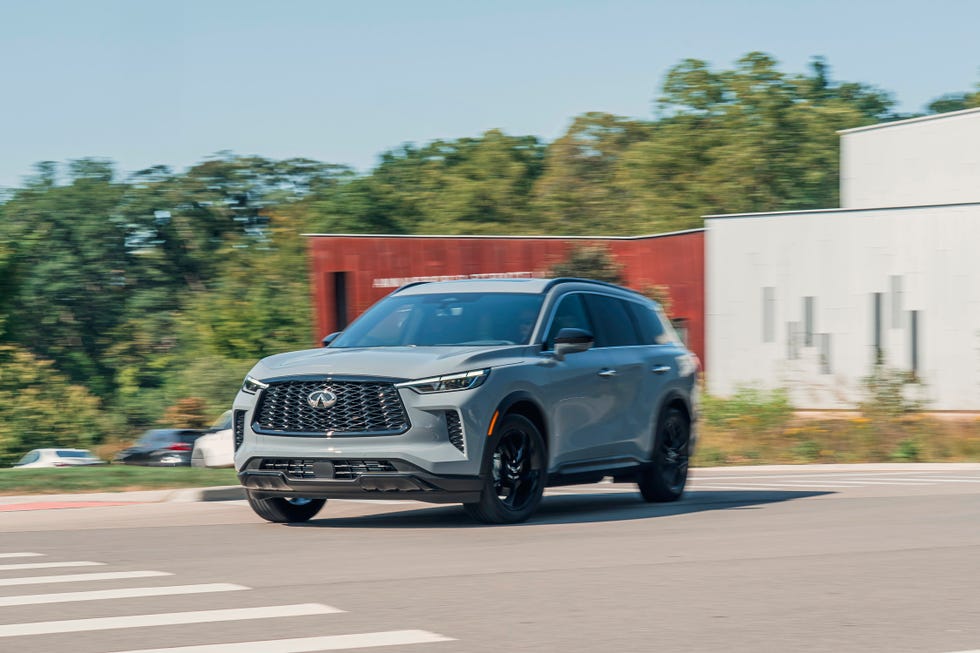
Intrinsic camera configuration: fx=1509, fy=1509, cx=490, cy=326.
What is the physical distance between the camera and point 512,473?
1157 centimetres

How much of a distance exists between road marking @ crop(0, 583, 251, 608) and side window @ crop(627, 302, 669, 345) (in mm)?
6571

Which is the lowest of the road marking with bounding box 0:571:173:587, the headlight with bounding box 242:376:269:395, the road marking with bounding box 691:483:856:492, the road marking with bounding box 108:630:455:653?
the road marking with bounding box 691:483:856:492

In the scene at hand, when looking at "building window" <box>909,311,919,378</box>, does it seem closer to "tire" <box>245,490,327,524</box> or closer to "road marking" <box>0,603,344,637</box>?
"tire" <box>245,490,327,524</box>

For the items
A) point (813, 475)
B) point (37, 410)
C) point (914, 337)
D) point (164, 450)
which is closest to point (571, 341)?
point (813, 475)

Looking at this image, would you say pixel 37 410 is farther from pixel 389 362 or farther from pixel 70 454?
pixel 389 362

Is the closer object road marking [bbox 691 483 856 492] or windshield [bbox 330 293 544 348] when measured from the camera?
windshield [bbox 330 293 544 348]

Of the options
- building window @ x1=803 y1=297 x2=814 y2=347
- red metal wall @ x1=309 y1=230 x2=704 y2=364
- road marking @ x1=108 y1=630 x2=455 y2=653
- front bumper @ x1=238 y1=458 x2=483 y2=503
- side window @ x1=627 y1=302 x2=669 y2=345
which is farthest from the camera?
red metal wall @ x1=309 y1=230 x2=704 y2=364

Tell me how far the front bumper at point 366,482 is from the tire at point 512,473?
196 mm

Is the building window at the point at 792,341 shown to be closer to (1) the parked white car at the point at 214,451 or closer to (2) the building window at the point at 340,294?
(2) the building window at the point at 340,294

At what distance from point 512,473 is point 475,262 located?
3085cm

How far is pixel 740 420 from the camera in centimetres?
2572

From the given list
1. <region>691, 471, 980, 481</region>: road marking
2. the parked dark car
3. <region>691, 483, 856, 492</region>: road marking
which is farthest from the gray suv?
the parked dark car

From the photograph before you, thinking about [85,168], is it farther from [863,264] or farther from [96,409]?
[863,264]

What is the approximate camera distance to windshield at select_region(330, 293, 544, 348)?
1206cm
